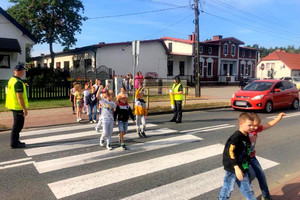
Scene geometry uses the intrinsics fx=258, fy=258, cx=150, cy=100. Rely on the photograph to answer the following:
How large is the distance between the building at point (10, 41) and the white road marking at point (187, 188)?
2126cm

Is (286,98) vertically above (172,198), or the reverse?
(286,98)

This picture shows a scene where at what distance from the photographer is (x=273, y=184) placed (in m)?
4.38

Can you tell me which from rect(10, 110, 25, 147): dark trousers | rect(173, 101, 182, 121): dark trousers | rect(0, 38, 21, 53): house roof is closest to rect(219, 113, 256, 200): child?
rect(10, 110, 25, 147): dark trousers

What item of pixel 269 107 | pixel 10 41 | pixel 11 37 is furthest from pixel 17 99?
pixel 11 37

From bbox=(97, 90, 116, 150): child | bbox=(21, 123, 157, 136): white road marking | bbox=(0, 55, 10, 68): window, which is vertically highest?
bbox=(0, 55, 10, 68): window

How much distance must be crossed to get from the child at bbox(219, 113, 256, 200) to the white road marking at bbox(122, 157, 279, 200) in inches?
36.8

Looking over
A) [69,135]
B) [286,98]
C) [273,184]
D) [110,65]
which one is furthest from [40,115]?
[110,65]

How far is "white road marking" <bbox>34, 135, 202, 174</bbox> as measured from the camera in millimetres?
5207

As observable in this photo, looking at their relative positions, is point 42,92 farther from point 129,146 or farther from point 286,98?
point 286,98

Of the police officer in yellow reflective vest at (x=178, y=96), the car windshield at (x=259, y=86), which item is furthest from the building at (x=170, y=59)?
the car windshield at (x=259, y=86)

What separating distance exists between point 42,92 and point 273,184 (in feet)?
48.2

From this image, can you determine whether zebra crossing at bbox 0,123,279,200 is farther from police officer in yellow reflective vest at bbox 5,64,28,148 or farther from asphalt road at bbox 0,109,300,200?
police officer in yellow reflective vest at bbox 5,64,28,148

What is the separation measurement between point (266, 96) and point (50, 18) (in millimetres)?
29199

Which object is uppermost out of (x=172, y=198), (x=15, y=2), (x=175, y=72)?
(x=15, y=2)
